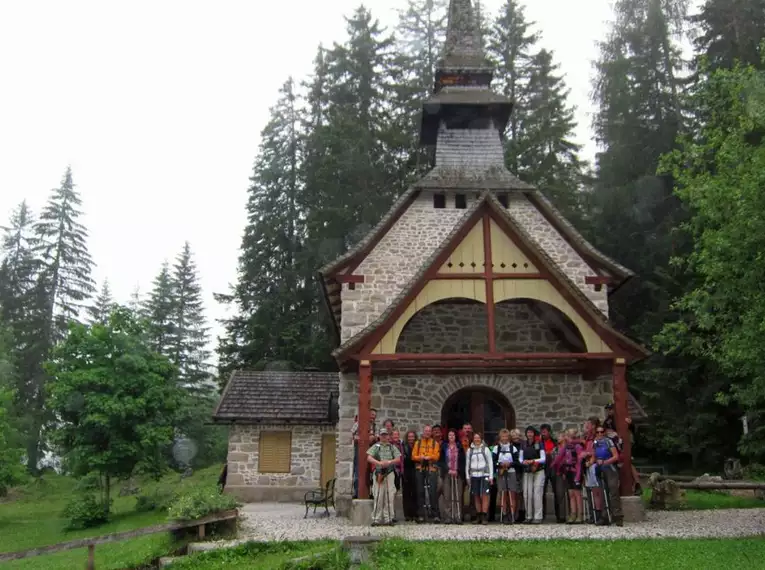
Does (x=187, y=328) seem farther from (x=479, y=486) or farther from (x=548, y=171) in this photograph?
(x=479, y=486)

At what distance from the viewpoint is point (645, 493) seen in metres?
15.8

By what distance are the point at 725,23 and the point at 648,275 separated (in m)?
8.62

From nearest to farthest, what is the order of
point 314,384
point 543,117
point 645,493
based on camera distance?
point 645,493 < point 314,384 < point 543,117

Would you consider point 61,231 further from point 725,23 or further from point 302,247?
point 725,23

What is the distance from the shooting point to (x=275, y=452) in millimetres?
18609

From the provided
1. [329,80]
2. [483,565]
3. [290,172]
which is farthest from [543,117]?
[483,565]

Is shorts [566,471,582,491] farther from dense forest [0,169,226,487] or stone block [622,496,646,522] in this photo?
dense forest [0,169,226,487]

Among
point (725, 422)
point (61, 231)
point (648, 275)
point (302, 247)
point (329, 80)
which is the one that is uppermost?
point (329, 80)

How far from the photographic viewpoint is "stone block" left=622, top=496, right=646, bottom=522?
33.3 feet

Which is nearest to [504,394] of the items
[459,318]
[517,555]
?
[459,318]

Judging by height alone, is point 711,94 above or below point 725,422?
above

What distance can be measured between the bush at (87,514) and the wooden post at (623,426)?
14.3 m

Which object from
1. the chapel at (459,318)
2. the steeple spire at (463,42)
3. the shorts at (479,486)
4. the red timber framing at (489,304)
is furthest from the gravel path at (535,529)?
the steeple spire at (463,42)

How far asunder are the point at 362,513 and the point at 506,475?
7.29 ft
